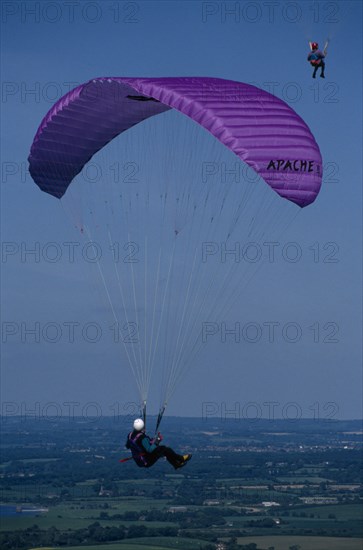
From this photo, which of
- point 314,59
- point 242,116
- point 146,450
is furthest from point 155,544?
point 242,116

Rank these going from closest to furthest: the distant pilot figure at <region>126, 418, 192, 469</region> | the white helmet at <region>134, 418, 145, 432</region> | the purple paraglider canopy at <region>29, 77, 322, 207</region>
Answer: the purple paraglider canopy at <region>29, 77, 322, 207</region>
the distant pilot figure at <region>126, 418, 192, 469</region>
the white helmet at <region>134, 418, 145, 432</region>

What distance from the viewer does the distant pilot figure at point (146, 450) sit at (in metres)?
20.9

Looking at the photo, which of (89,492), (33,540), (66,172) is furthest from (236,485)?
(66,172)

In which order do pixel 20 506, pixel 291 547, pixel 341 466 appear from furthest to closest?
pixel 341 466, pixel 20 506, pixel 291 547

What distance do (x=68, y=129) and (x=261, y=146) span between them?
569 centimetres

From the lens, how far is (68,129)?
24203mm

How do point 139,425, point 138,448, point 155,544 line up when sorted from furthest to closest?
point 155,544, point 139,425, point 138,448

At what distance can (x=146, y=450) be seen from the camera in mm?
21000

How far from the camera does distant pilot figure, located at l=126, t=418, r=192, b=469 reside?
2089 centimetres

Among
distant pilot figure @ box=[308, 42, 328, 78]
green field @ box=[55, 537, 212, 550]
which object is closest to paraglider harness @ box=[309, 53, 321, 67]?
distant pilot figure @ box=[308, 42, 328, 78]

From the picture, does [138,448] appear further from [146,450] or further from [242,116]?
[242,116]

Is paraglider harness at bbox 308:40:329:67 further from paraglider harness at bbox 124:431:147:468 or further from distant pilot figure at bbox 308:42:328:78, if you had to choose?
paraglider harness at bbox 124:431:147:468

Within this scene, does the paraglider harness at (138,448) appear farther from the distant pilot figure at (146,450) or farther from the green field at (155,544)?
the green field at (155,544)

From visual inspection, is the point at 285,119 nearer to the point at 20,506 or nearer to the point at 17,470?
the point at 20,506
